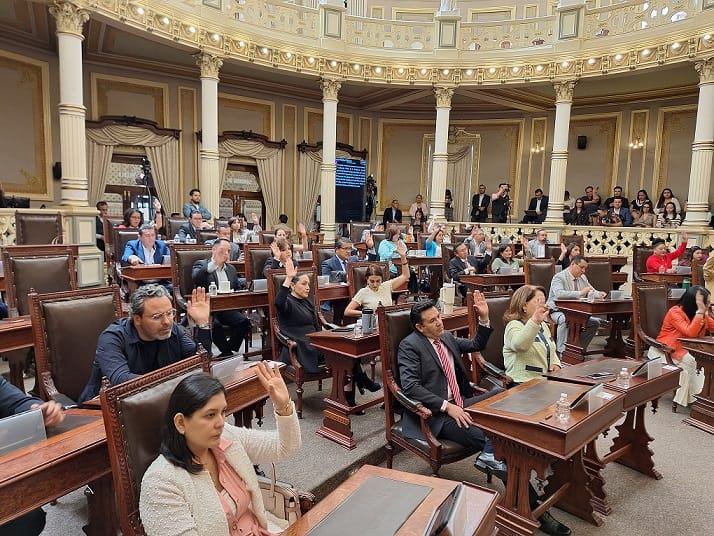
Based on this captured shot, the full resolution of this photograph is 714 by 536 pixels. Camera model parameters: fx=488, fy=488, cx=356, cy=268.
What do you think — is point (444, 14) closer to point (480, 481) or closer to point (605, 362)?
point (605, 362)

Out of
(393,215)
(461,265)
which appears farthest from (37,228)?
(393,215)

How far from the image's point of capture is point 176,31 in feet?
25.6

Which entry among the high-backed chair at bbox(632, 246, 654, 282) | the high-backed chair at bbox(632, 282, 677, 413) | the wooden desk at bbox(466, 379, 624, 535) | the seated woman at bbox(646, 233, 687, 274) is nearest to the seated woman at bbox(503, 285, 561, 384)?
the wooden desk at bbox(466, 379, 624, 535)

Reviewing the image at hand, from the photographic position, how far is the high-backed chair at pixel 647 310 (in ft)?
14.0

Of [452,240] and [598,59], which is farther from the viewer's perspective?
[598,59]

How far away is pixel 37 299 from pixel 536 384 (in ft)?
8.28

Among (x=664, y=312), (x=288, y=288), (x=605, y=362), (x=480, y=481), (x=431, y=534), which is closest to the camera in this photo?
(x=431, y=534)

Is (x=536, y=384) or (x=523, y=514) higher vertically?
(x=536, y=384)

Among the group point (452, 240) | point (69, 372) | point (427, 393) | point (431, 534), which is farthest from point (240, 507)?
point (452, 240)

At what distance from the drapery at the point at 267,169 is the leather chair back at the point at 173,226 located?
3.58 meters

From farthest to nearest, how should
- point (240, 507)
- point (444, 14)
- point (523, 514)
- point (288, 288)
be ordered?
point (444, 14) < point (288, 288) < point (523, 514) < point (240, 507)

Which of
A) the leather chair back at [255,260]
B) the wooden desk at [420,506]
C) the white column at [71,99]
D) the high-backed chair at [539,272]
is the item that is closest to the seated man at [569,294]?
the high-backed chair at [539,272]

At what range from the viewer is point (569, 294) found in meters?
4.94

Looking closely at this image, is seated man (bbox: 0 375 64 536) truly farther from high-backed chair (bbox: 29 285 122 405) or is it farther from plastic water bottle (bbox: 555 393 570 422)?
plastic water bottle (bbox: 555 393 570 422)
